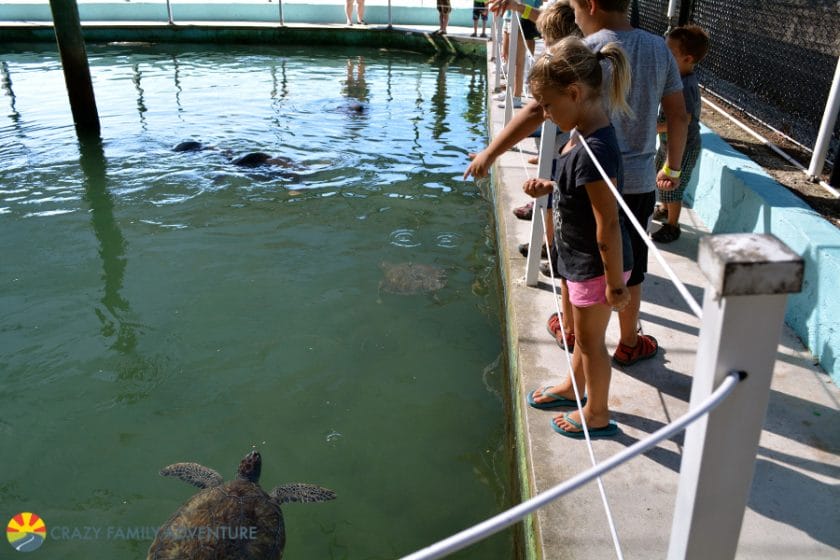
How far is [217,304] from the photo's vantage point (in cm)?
489

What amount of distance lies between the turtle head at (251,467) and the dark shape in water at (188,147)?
6.30 meters

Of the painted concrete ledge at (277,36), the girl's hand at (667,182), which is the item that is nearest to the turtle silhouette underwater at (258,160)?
the girl's hand at (667,182)

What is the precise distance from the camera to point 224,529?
2.68 m

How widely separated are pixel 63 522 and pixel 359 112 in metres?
8.74

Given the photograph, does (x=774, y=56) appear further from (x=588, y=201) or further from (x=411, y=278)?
(x=588, y=201)

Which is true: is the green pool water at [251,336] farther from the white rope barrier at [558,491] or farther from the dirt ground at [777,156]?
the dirt ground at [777,156]

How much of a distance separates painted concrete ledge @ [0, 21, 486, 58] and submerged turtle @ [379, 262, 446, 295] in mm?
12414

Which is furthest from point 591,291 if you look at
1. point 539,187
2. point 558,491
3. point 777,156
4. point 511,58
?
point 511,58

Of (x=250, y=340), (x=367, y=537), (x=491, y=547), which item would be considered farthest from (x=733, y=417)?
(x=250, y=340)

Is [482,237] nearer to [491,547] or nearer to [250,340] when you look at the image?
[250,340]

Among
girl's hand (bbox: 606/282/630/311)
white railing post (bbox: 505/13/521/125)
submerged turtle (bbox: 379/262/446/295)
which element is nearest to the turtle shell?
girl's hand (bbox: 606/282/630/311)

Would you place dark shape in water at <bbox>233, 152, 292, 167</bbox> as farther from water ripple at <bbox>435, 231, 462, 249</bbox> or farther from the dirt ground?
the dirt ground

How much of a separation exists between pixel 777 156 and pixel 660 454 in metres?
3.39

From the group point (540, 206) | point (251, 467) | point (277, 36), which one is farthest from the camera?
point (277, 36)
